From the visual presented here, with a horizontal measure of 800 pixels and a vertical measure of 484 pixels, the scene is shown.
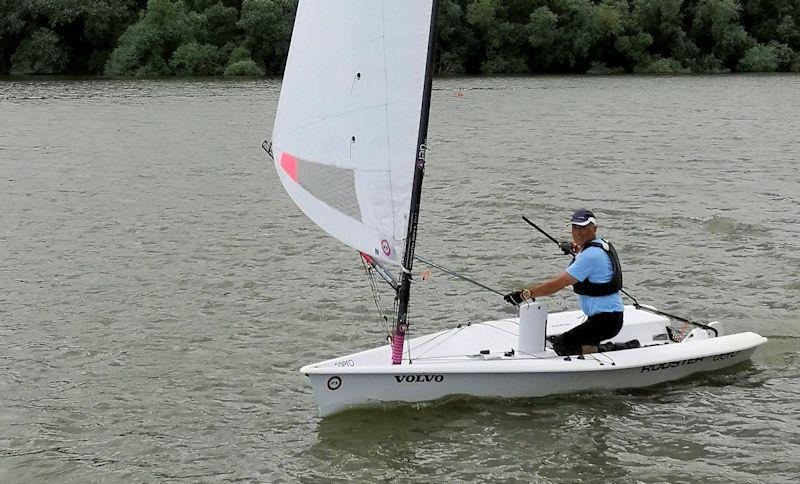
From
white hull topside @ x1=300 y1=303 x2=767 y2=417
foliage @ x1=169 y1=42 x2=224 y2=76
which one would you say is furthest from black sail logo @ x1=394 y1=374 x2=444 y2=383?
foliage @ x1=169 y1=42 x2=224 y2=76

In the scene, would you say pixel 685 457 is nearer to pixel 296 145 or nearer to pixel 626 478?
pixel 626 478

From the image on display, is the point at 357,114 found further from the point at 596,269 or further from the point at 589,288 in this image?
the point at 589,288

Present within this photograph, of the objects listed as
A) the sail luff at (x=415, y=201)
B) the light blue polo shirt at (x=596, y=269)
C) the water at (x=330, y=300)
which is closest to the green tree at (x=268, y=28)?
the water at (x=330, y=300)

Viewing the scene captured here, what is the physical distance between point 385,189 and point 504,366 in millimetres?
2175

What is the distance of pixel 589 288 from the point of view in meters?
9.99

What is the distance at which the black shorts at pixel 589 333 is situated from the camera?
1009 cm

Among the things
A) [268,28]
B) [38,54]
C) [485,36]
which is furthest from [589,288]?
[38,54]

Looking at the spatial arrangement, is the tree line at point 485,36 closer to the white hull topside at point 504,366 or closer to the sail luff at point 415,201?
the white hull topside at point 504,366

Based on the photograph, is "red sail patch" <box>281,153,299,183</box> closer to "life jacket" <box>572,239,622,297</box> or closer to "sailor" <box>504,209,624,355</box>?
"sailor" <box>504,209,624,355</box>

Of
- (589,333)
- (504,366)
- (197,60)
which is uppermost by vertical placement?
(197,60)

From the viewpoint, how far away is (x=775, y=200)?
798 inches

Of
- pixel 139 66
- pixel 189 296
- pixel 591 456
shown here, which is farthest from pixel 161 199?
pixel 139 66

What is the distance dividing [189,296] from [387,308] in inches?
117

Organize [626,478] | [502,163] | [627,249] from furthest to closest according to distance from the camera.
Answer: [502,163], [627,249], [626,478]
